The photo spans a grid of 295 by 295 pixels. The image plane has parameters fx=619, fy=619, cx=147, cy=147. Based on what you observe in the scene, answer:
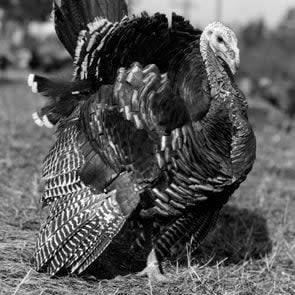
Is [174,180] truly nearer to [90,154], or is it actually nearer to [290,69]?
[90,154]

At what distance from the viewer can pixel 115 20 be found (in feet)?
13.6

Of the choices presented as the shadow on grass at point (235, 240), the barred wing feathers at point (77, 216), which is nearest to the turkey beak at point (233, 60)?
the barred wing feathers at point (77, 216)

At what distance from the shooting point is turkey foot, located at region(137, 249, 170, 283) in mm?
4030

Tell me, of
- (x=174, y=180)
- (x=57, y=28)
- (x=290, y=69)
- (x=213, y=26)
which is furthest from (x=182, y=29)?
(x=290, y=69)

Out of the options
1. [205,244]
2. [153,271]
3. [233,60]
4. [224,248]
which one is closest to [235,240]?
[224,248]

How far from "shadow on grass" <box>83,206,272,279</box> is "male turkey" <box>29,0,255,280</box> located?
46 centimetres

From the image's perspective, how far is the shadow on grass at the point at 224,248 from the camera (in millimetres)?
4242

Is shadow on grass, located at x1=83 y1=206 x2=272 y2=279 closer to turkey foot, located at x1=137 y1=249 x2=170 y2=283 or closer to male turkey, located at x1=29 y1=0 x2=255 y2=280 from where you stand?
turkey foot, located at x1=137 y1=249 x2=170 y2=283

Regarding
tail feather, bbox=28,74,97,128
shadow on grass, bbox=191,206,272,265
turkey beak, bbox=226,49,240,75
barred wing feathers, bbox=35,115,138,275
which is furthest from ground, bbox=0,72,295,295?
turkey beak, bbox=226,49,240,75

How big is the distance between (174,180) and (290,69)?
20.5 meters

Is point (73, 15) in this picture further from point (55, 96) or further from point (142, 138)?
point (142, 138)

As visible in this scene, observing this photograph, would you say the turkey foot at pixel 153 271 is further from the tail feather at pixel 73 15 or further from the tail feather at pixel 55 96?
the tail feather at pixel 73 15

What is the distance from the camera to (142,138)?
11.8 ft

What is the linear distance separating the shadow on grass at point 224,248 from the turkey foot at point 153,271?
0.42ft
